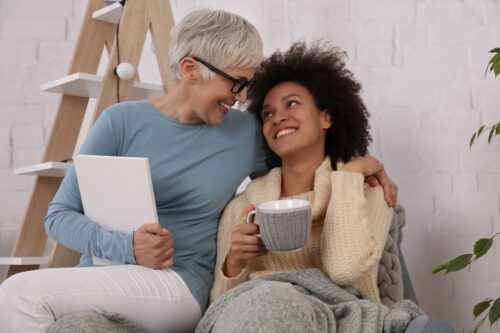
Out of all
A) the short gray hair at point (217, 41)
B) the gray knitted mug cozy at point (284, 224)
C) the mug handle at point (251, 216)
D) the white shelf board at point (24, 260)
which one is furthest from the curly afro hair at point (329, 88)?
the white shelf board at point (24, 260)

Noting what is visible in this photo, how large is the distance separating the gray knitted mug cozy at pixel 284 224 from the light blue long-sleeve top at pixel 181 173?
33 centimetres

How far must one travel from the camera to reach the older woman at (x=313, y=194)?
5.19 ft

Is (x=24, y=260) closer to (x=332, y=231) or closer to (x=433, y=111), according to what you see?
(x=332, y=231)

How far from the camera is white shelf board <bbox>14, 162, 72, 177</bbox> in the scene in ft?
7.06

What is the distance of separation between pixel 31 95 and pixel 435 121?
1539 mm

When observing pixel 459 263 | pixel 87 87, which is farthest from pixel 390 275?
pixel 87 87

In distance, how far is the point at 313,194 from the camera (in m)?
1.83

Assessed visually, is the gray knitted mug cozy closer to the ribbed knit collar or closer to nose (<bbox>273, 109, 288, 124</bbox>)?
the ribbed knit collar

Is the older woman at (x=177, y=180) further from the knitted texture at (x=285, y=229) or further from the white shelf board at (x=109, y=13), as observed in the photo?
the white shelf board at (x=109, y=13)

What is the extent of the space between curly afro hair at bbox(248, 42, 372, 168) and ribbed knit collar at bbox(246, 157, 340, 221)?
0.24 ft

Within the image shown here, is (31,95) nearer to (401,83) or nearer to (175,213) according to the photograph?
(175,213)

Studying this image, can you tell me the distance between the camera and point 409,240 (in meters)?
2.32

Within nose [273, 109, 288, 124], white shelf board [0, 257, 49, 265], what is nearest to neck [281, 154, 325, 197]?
nose [273, 109, 288, 124]

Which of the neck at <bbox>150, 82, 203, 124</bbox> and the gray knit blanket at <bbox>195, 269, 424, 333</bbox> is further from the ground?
the neck at <bbox>150, 82, 203, 124</bbox>
